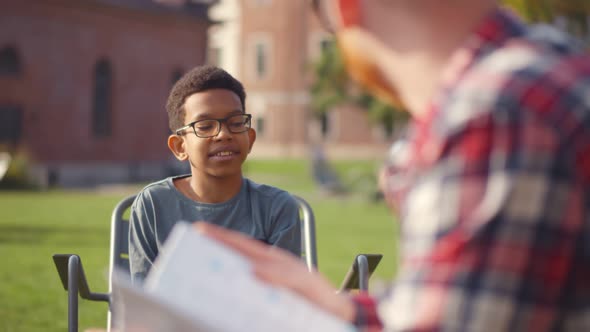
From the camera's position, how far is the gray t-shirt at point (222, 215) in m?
3.43

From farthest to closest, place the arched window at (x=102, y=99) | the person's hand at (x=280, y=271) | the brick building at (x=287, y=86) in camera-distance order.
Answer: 1. the brick building at (x=287, y=86)
2. the arched window at (x=102, y=99)
3. the person's hand at (x=280, y=271)

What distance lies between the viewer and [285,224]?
11.8 ft

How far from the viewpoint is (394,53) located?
1.44 m

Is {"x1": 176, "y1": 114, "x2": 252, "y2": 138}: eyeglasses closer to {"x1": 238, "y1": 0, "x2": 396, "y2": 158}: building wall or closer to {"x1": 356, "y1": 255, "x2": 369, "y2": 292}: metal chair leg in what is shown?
{"x1": 356, "y1": 255, "x2": 369, "y2": 292}: metal chair leg

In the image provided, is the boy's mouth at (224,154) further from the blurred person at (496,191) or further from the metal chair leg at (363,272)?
the blurred person at (496,191)

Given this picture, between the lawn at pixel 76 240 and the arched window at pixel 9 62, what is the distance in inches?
215

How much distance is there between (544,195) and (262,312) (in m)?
0.39

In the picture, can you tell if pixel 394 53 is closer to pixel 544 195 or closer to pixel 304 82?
pixel 544 195

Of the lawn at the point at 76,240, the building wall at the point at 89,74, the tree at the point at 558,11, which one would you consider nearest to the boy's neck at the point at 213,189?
the lawn at the point at 76,240

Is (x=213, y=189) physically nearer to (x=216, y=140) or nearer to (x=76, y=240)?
(x=216, y=140)

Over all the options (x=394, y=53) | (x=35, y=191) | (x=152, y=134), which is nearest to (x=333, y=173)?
(x=35, y=191)

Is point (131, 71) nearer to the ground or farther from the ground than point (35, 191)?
farther from the ground

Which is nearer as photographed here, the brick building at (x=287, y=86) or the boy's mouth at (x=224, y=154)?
the boy's mouth at (x=224, y=154)

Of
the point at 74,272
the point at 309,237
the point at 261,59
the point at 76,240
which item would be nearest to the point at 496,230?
the point at 74,272
